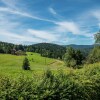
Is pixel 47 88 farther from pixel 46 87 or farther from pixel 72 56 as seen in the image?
pixel 72 56

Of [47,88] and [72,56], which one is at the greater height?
[47,88]

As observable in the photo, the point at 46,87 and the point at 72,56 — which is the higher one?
the point at 46,87

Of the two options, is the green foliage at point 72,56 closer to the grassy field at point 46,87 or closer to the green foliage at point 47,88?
the grassy field at point 46,87

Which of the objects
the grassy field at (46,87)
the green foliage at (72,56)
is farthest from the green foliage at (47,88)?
the green foliage at (72,56)

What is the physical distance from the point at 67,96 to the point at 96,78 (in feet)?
15.7

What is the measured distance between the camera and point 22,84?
11.0 m

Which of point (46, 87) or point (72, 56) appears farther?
point (72, 56)

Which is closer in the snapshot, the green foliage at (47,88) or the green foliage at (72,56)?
the green foliage at (47,88)

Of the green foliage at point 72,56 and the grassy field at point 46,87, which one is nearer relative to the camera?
the grassy field at point 46,87

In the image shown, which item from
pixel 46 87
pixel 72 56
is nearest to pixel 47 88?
pixel 46 87

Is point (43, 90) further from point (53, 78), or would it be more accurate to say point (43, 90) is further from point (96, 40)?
point (96, 40)

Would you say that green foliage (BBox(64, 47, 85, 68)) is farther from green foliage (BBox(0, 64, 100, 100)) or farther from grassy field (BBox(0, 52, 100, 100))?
green foliage (BBox(0, 64, 100, 100))

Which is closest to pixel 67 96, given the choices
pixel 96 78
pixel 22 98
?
pixel 22 98

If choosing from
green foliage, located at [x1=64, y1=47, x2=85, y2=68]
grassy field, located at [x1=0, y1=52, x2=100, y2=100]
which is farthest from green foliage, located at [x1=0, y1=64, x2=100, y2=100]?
green foliage, located at [x1=64, y1=47, x2=85, y2=68]
